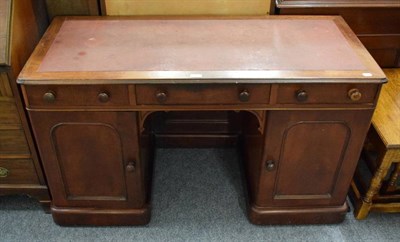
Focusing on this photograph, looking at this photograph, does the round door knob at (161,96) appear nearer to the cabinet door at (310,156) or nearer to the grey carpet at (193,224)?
the cabinet door at (310,156)

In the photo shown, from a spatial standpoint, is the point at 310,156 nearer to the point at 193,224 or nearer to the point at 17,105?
the point at 193,224

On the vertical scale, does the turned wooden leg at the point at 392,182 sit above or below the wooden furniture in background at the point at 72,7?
below

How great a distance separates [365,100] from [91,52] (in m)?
0.88

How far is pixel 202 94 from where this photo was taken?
1158 mm

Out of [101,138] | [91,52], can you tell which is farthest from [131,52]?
[101,138]

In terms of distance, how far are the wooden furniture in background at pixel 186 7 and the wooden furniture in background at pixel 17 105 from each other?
29 cm

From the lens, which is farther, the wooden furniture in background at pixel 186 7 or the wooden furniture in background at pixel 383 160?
the wooden furniture in background at pixel 186 7

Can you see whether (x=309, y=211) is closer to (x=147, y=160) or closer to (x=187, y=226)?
(x=187, y=226)

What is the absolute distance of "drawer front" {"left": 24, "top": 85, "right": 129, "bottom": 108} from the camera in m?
1.13

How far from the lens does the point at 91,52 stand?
123cm

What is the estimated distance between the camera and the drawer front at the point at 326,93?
3.76 ft

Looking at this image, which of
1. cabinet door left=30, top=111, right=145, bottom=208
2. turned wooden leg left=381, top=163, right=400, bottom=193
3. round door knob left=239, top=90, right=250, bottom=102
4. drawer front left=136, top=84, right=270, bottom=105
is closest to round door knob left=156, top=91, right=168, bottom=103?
drawer front left=136, top=84, right=270, bottom=105

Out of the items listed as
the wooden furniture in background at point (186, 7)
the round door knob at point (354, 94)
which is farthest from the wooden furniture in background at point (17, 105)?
the round door knob at point (354, 94)

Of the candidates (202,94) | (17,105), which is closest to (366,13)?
(202,94)
